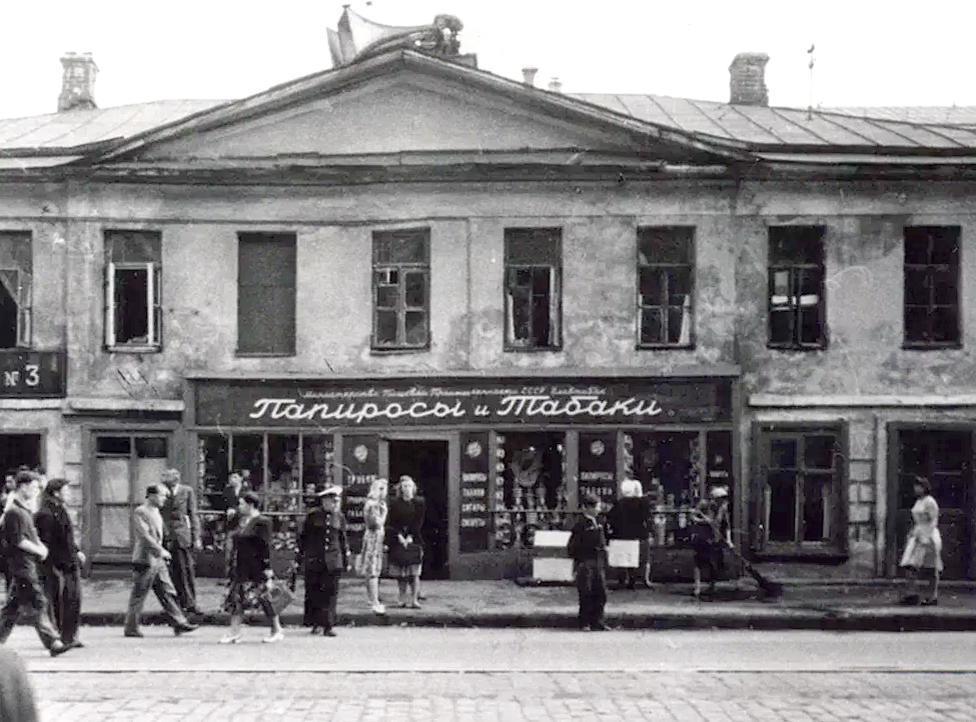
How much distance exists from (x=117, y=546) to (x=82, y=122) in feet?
27.6

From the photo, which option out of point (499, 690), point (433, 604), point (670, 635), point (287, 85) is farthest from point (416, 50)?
point (499, 690)

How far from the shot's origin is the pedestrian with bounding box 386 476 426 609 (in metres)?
17.1

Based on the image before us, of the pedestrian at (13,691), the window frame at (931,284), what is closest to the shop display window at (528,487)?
the window frame at (931,284)

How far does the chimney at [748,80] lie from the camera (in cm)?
2708

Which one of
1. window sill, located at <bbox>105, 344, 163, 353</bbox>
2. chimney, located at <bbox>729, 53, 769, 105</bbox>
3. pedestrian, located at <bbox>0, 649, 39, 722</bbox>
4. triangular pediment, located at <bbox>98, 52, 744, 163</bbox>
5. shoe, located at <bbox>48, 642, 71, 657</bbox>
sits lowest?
shoe, located at <bbox>48, 642, 71, 657</bbox>

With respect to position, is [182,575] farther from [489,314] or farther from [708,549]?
[489,314]

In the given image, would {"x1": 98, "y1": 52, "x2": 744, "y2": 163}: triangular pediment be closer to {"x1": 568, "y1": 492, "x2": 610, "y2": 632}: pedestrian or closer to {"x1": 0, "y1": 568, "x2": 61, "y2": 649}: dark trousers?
{"x1": 568, "y1": 492, "x2": 610, "y2": 632}: pedestrian

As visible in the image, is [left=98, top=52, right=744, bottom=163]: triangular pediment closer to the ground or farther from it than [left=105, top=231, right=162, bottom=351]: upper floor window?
farther from it

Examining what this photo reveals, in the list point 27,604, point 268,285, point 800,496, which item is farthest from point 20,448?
point 800,496

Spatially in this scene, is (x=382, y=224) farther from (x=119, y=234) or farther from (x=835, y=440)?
(x=835, y=440)

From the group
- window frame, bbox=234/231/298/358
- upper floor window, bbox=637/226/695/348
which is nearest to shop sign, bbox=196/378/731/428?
window frame, bbox=234/231/298/358

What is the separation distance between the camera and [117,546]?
22.2 m

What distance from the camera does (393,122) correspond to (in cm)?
2247

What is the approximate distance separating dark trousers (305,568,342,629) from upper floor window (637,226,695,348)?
8746 millimetres
